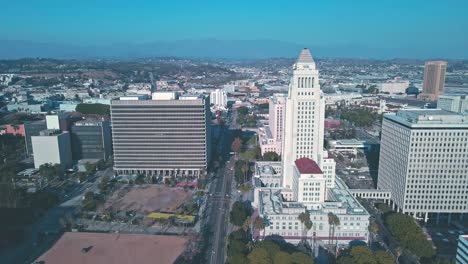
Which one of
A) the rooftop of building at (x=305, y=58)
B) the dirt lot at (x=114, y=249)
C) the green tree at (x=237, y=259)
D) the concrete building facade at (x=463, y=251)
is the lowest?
the dirt lot at (x=114, y=249)

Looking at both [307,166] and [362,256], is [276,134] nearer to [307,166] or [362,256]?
[307,166]

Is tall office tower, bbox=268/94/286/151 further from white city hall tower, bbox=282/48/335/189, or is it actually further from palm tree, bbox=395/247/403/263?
palm tree, bbox=395/247/403/263

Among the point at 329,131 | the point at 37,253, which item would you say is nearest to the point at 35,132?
the point at 37,253

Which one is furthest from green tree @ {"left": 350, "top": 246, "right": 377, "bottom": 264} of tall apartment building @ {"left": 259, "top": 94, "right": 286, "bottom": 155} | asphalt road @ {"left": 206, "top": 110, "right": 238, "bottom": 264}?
tall apartment building @ {"left": 259, "top": 94, "right": 286, "bottom": 155}

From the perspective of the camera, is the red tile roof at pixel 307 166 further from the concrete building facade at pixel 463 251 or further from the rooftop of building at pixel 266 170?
the concrete building facade at pixel 463 251

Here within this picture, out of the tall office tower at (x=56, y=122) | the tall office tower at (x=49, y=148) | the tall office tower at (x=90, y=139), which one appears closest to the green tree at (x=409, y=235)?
the tall office tower at (x=90, y=139)

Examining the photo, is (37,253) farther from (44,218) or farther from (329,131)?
(329,131)

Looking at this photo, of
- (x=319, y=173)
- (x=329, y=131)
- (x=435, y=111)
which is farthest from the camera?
(x=329, y=131)

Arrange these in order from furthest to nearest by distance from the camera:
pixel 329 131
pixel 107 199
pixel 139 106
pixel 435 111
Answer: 1. pixel 329 131
2. pixel 139 106
3. pixel 107 199
4. pixel 435 111
